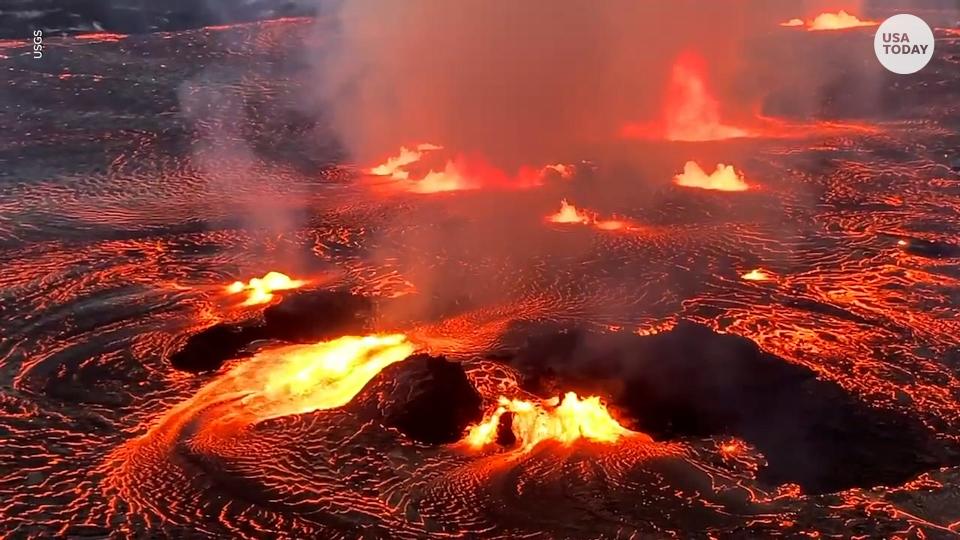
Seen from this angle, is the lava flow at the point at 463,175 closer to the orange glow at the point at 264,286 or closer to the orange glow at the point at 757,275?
the orange glow at the point at 264,286

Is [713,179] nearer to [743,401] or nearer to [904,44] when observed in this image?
[743,401]

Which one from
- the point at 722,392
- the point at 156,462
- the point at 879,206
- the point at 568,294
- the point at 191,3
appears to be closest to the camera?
the point at 156,462

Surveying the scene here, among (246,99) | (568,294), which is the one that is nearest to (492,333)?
(568,294)

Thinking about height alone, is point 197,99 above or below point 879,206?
above

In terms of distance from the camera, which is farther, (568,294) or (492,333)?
(568,294)

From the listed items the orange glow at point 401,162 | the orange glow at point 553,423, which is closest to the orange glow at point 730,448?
the orange glow at point 553,423

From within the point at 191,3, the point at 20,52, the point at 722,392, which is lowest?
the point at 722,392

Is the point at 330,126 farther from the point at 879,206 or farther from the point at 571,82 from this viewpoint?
the point at 879,206

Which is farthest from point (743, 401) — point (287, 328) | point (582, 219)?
point (582, 219)
